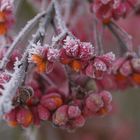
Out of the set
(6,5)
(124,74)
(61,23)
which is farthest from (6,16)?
(124,74)

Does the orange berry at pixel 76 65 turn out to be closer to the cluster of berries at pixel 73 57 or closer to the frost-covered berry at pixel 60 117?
the cluster of berries at pixel 73 57

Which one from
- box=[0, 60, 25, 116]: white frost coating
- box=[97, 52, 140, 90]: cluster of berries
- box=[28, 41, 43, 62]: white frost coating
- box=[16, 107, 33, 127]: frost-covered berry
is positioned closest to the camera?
box=[0, 60, 25, 116]: white frost coating

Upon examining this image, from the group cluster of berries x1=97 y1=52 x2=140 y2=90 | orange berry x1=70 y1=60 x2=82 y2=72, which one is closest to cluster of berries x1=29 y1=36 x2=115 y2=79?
orange berry x1=70 y1=60 x2=82 y2=72

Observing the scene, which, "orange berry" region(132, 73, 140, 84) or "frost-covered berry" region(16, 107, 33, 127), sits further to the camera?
"orange berry" region(132, 73, 140, 84)

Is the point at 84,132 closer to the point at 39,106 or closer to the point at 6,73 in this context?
the point at 39,106

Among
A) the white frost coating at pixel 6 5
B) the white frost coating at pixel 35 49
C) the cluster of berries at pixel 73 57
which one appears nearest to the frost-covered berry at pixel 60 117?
the cluster of berries at pixel 73 57

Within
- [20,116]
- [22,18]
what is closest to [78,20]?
[22,18]

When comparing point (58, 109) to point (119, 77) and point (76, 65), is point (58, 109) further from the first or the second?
point (119, 77)

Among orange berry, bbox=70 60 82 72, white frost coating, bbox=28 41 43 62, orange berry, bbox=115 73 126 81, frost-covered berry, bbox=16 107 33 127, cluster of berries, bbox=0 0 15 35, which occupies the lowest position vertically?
frost-covered berry, bbox=16 107 33 127

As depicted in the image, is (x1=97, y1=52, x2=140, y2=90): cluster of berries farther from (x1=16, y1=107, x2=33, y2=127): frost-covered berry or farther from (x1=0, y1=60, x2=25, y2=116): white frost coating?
(x1=0, y1=60, x2=25, y2=116): white frost coating
